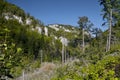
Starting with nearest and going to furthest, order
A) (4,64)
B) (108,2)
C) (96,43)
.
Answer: (4,64), (108,2), (96,43)

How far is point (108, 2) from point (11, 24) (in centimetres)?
10145

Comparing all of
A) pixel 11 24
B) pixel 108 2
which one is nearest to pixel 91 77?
pixel 108 2

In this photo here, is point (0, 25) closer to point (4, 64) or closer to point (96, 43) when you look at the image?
point (4, 64)

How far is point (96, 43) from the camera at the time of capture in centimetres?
9438

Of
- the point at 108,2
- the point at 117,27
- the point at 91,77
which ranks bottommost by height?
the point at 91,77

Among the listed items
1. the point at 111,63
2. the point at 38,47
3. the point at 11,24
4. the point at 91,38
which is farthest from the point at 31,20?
the point at 111,63

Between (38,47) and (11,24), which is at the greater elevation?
(11,24)

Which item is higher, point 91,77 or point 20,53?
point 20,53

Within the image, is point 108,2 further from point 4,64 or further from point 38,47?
point 38,47

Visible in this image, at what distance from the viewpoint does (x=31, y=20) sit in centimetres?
17762

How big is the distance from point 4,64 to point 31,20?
17556 cm

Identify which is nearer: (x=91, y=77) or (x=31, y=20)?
(x=91, y=77)

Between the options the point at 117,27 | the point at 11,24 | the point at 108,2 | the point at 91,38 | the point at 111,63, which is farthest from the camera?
the point at 11,24

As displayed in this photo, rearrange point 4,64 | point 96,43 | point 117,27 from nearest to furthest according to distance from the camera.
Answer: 1. point 4,64
2. point 117,27
3. point 96,43
